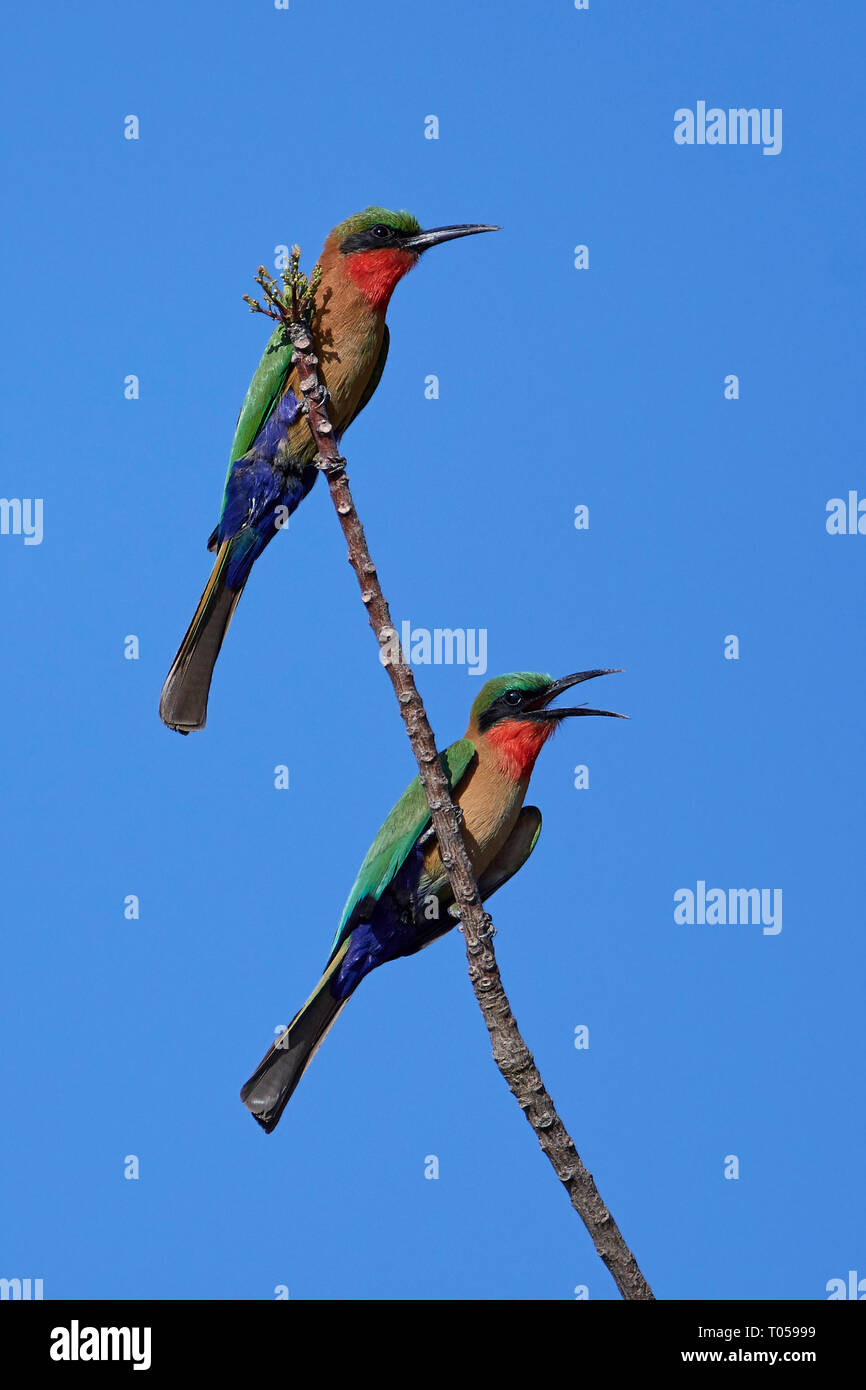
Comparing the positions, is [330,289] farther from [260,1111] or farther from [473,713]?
[260,1111]

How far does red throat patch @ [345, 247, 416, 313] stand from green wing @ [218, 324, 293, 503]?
41cm

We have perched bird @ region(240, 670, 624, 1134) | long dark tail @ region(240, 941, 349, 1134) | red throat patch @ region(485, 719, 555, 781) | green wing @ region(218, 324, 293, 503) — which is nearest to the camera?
long dark tail @ region(240, 941, 349, 1134)

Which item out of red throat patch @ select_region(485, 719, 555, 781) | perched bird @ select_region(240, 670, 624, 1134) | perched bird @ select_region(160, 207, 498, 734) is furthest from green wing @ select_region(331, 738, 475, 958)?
perched bird @ select_region(160, 207, 498, 734)

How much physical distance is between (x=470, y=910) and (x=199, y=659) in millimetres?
1660

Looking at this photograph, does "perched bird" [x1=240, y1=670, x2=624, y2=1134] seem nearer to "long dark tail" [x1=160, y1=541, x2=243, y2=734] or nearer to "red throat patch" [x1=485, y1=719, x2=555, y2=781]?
"red throat patch" [x1=485, y1=719, x2=555, y2=781]

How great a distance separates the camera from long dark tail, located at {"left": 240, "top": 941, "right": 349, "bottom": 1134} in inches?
209

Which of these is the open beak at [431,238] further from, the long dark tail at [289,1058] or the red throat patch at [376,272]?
the long dark tail at [289,1058]

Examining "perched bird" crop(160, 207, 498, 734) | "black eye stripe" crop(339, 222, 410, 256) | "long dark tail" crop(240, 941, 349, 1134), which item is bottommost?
"long dark tail" crop(240, 941, 349, 1134)

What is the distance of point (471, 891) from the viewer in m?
4.84

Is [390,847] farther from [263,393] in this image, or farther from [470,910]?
[263,393]

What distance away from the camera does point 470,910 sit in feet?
16.0
